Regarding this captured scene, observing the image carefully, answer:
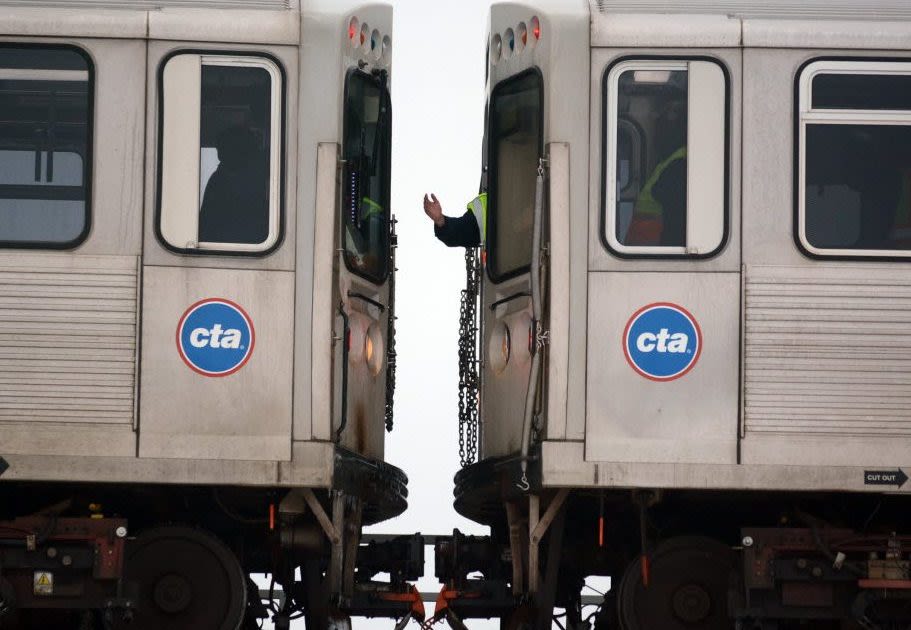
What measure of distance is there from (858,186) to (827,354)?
36.2 inches

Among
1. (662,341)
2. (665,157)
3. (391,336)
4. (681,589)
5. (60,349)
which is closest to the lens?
(60,349)

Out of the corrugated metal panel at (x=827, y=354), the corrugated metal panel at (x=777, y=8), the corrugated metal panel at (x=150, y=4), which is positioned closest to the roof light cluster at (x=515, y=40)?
the corrugated metal panel at (x=777, y=8)

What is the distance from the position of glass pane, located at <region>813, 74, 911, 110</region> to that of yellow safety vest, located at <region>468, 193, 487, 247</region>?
2298 millimetres

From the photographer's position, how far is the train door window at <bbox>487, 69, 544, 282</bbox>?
11328mm

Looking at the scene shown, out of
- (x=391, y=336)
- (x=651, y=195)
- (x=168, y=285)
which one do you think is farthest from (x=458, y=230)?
(x=168, y=285)

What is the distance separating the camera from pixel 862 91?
1073 centimetres

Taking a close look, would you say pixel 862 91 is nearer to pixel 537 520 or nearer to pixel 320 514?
pixel 537 520

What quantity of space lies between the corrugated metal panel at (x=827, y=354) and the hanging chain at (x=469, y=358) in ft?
7.84

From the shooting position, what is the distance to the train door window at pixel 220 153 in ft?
35.1

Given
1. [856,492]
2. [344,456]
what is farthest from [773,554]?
[344,456]

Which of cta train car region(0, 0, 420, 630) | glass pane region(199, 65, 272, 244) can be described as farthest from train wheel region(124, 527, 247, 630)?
glass pane region(199, 65, 272, 244)

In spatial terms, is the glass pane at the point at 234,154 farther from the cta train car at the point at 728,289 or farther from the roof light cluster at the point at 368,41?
the cta train car at the point at 728,289

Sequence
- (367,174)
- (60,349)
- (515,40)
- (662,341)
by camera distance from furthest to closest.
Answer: (367,174) < (515,40) < (662,341) < (60,349)

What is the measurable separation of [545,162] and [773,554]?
241 cm
